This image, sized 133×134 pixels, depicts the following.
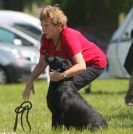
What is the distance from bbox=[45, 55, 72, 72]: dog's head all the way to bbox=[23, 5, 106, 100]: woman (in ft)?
0.16

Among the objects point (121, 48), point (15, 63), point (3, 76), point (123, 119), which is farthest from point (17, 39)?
point (123, 119)

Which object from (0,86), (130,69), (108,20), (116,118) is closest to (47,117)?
(116,118)

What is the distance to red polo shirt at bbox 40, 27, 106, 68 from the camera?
25.1 feet

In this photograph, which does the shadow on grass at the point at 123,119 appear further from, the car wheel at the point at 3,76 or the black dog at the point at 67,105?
the car wheel at the point at 3,76

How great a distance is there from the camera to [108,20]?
3306cm

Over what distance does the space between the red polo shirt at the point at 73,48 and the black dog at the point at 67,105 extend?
83 millimetres

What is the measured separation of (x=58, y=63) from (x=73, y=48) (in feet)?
0.86

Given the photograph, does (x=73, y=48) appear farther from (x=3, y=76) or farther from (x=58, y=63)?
(x=3, y=76)

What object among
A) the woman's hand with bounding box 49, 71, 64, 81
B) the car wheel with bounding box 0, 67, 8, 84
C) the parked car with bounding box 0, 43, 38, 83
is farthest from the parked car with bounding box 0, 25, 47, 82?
the woman's hand with bounding box 49, 71, 64, 81

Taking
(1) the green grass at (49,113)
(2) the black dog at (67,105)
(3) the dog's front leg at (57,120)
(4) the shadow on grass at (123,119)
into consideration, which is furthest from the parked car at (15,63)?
(2) the black dog at (67,105)

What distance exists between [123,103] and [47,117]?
9.12 feet

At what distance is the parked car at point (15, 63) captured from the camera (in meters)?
19.4

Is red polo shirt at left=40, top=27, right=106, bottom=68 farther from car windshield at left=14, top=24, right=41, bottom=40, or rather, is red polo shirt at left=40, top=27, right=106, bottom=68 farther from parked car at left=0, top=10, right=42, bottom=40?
parked car at left=0, top=10, right=42, bottom=40

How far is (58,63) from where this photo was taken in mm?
7746
